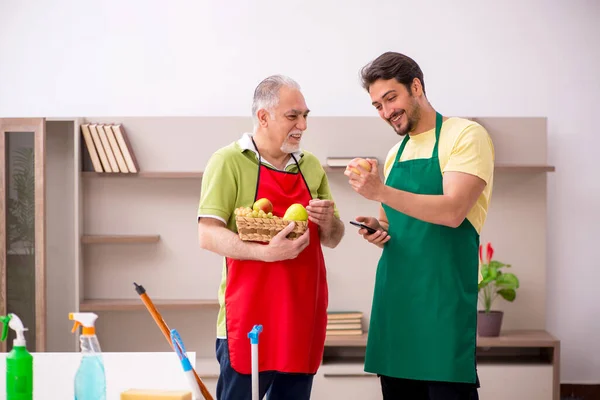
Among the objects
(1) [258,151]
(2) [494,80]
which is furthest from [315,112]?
(1) [258,151]

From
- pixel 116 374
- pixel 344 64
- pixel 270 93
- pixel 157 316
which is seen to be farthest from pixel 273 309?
pixel 344 64

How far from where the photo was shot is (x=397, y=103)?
2.13 m

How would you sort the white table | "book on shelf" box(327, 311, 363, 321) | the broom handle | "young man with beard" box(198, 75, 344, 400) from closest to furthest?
the broom handle < the white table < "young man with beard" box(198, 75, 344, 400) < "book on shelf" box(327, 311, 363, 321)

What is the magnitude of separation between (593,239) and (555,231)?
0.23 m

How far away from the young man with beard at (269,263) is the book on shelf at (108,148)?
6.43 feet

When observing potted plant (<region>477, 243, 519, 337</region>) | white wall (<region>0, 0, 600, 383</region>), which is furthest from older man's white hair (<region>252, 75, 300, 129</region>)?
white wall (<region>0, 0, 600, 383</region>)

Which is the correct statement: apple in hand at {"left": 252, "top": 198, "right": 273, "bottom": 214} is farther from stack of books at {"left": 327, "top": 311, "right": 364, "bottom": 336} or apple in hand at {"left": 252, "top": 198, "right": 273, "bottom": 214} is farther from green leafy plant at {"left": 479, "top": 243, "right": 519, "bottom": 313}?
green leafy plant at {"left": 479, "top": 243, "right": 519, "bottom": 313}

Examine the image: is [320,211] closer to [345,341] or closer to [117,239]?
[345,341]

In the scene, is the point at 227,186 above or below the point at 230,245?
above

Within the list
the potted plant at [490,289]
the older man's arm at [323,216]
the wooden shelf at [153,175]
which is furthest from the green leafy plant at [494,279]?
the older man's arm at [323,216]

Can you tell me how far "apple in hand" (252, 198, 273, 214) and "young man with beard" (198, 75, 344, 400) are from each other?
0.09 meters

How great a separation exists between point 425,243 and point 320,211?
0.31m

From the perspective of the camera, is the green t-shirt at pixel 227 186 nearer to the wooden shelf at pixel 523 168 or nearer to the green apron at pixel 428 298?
the green apron at pixel 428 298

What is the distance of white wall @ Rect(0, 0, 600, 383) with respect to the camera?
439 centimetres
